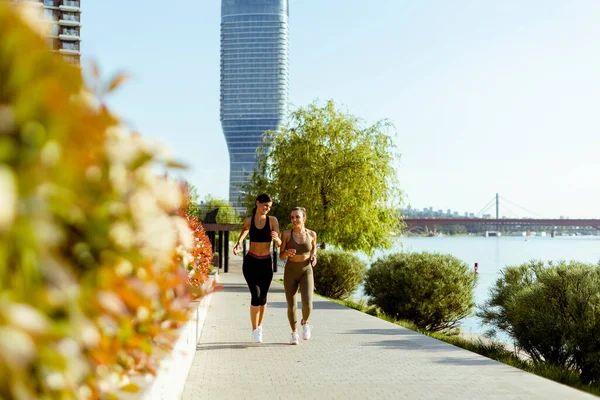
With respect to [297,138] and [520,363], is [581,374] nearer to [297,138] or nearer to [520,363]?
[520,363]

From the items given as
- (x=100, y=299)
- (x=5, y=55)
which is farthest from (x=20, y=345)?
(x=5, y=55)

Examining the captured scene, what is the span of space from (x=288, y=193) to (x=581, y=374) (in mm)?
15737

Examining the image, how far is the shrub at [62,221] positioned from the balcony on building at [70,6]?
97411 millimetres

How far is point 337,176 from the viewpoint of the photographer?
23.3m

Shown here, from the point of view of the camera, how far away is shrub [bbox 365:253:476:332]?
14133mm

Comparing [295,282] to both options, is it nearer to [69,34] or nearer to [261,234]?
[261,234]

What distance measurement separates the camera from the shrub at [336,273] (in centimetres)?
2230

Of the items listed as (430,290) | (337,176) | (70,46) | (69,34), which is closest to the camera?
(430,290)

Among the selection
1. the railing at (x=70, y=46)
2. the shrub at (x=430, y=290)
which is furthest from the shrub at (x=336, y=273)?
the railing at (x=70, y=46)

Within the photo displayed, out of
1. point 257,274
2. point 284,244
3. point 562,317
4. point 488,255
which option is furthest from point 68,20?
point 562,317

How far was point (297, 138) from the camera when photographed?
24.0m

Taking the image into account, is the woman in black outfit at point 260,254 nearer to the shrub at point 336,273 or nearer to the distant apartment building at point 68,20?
the shrub at point 336,273

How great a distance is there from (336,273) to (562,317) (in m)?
13.1

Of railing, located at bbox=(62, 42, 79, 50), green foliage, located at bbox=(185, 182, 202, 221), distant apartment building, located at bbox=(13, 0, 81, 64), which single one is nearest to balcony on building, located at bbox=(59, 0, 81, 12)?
distant apartment building, located at bbox=(13, 0, 81, 64)
